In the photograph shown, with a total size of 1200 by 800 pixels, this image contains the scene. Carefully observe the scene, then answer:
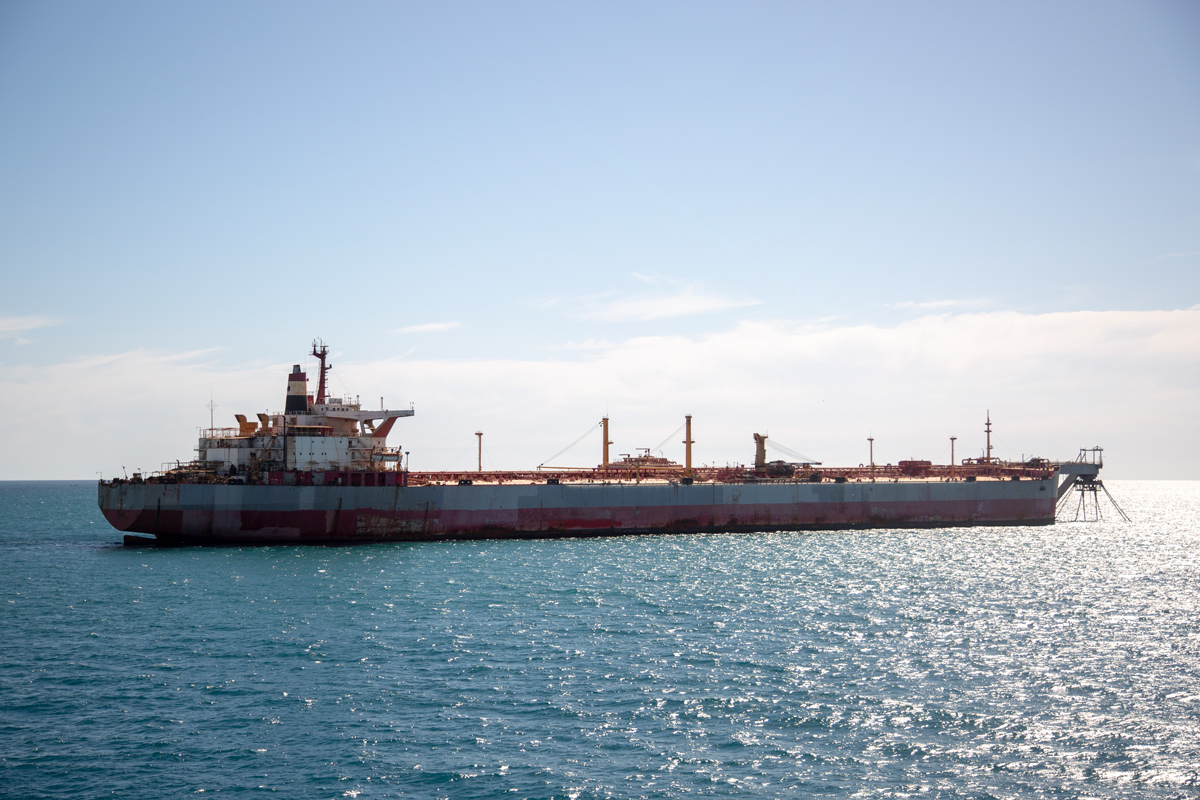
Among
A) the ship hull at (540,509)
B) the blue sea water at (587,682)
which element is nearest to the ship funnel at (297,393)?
the ship hull at (540,509)

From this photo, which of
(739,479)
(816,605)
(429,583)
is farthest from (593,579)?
(739,479)

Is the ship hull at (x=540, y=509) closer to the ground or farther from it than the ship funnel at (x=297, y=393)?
closer to the ground

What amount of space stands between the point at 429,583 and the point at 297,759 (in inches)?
741

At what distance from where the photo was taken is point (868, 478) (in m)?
67.1

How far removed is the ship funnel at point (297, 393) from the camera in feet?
157

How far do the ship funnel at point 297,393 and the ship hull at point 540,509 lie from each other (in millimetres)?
5428

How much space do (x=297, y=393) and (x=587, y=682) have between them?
33.7m

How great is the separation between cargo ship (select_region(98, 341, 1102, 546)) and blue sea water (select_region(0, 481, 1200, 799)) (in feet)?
16.0

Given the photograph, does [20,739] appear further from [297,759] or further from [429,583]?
[429,583]

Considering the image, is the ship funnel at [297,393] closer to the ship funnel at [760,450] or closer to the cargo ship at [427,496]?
the cargo ship at [427,496]

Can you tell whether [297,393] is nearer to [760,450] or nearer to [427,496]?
[427,496]

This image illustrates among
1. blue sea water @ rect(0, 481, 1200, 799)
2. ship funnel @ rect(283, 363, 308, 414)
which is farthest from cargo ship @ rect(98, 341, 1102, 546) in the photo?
blue sea water @ rect(0, 481, 1200, 799)

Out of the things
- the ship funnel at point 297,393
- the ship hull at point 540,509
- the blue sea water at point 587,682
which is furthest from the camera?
the ship funnel at point 297,393

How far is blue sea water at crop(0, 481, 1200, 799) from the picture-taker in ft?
50.1
